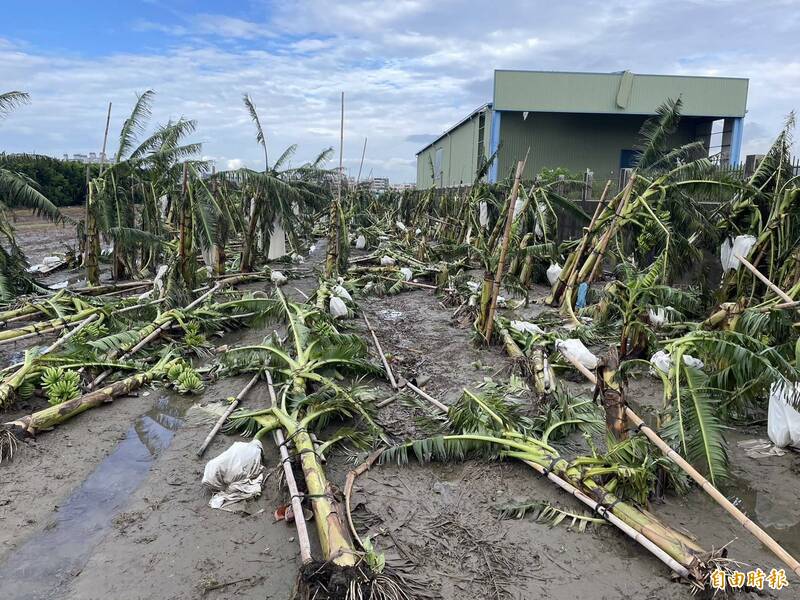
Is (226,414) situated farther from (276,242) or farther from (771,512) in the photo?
(276,242)

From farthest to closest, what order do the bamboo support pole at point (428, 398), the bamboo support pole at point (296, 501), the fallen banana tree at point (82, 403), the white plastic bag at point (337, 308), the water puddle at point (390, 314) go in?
the water puddle at point (390, 314) < the white plastic bag at point (337, 308) < the bamboo support pole at point (428, 398) < the fallen banana tree at point (82, 403) < the bamboo support pole at point (296, 501)

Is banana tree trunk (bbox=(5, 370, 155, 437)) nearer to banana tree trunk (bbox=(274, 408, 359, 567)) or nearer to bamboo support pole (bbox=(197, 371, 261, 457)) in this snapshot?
bamboo support pole (bbox=(197, 371, 261, 457))

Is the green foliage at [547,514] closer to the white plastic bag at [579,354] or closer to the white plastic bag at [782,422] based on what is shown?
the white plastic bag at [782,422]

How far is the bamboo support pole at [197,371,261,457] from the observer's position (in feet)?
14.7

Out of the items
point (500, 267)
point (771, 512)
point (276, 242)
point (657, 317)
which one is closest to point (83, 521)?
point (771, 512)

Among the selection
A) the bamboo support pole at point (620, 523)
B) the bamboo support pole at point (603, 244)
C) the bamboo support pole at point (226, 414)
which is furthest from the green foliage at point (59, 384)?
the bamboo support pole at point (603, 244)

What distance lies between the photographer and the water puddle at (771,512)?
3.40 meters

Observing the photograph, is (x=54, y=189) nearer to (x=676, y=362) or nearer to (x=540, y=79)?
(x=540, y=79)

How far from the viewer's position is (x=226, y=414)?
4.88 metres

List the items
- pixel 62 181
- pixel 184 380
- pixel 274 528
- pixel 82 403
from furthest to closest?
pixel 62 181, pixel 184 380, pixel 82 403, pixel 274 528

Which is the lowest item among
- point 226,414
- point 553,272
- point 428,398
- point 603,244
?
point 226,414

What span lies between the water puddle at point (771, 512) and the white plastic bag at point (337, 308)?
566cm

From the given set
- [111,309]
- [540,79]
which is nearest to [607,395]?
[111,309]

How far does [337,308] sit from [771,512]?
19.7ft
